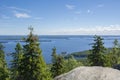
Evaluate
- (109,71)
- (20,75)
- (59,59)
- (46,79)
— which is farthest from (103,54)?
(109,71)

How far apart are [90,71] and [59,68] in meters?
31.1

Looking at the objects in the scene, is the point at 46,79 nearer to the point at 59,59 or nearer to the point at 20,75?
the point at 20,75

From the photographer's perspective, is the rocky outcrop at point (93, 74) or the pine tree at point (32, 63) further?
the pine tree at point (32, 63)

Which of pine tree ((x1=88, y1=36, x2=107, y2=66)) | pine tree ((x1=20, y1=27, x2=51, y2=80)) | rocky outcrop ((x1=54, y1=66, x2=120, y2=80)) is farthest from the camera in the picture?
pine tree ((x1=88, y1=36, x2=107, y2=66))

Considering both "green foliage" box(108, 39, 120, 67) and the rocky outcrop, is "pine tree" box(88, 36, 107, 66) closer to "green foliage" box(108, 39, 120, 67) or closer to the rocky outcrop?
"green foliage" box(108, 39, 120, 67)

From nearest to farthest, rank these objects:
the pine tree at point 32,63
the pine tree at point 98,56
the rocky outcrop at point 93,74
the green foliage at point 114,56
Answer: the rocky outcrop at point 93,74, the pine tree at point 32,63, the pine tree at point 98,56, the green foliage at point 114,56

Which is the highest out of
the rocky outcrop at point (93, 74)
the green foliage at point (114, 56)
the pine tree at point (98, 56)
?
the rocky outcrop at point (93, 74)

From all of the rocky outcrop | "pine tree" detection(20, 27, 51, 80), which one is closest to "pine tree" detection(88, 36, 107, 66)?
"pine tree" detection(20, 27, 51, 80)

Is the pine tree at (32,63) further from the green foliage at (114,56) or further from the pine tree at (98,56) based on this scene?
the green foliage at (114,56)

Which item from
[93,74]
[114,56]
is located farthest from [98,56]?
[114,56]

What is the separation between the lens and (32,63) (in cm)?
3120

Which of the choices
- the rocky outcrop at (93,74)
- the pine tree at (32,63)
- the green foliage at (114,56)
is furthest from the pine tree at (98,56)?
the rocky outcrop at (93,74)

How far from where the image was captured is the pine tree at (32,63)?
3097 centimetres

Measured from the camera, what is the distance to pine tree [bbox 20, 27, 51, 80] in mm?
30969
